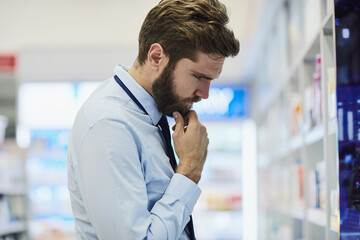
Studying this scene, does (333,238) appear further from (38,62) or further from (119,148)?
(38,62)

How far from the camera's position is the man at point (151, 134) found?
1.63 metres

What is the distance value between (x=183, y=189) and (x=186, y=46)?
47 cm

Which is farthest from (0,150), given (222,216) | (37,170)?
(222,216)

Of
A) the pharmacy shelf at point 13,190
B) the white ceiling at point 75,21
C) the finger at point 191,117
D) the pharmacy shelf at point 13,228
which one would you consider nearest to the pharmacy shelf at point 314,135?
the finger at point 191,117

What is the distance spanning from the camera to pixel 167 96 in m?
1.85

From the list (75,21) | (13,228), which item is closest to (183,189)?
(13,228)

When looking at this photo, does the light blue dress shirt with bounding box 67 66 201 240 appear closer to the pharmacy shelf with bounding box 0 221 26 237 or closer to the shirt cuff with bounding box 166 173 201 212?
the shirt cuff with bounding box 166 173 201 212

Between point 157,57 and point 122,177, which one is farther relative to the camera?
point 157,57

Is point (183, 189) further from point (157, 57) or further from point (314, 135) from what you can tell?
point (314, 135)

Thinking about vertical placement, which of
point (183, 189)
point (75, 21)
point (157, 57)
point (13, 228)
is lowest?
point (13, 228)

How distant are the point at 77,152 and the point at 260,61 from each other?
4.76 m

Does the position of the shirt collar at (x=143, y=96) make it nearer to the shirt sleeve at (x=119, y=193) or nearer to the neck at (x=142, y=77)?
the neck at (x=142, y=77)

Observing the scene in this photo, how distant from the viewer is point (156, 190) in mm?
1784

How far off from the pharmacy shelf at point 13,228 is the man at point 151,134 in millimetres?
4217
